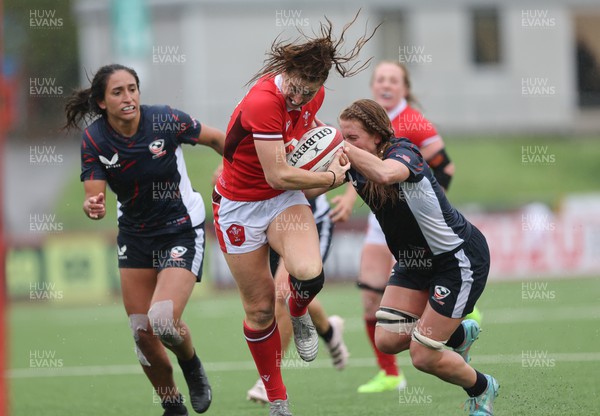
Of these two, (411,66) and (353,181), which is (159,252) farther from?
(411,66)

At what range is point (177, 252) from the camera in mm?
6562

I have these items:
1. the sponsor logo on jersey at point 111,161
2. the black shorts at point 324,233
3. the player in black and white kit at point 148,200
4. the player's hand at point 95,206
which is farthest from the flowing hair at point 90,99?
the black shorts at point 324,233

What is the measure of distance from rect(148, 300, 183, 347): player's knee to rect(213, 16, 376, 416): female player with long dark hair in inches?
19.0

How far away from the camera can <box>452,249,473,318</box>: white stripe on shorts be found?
5.81 meters

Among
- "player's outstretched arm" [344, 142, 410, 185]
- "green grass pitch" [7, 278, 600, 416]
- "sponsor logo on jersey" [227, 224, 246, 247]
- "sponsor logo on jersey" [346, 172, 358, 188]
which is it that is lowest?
"green grass pitch" [7, 278, 600, 416]

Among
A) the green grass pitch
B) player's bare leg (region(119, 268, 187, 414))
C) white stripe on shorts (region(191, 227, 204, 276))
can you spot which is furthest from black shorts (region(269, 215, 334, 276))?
player's bare leg (region(119, 268, 187, 414))

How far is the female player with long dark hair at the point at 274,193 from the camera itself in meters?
5.66

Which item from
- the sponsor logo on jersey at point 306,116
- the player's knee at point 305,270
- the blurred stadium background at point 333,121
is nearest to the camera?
the player's knee at point 305,270

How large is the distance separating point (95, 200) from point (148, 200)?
0.50m

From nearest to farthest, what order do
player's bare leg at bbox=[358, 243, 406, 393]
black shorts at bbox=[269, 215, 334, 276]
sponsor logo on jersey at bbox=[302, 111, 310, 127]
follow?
sponsor logo on jersey at bbox=[302, 111, 310, 127], player's bare leg at bbox=[358, 243, 406, 393], black shorts at bbox=[269, 215, 334, 276]

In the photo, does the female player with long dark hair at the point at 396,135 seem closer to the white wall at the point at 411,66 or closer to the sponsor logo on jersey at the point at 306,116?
the sponsor logo on jersey at the point at 306,116

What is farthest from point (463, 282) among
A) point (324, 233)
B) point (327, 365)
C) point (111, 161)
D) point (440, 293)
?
point (327, 365)

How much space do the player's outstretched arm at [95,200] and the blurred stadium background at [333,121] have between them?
2.51 metres

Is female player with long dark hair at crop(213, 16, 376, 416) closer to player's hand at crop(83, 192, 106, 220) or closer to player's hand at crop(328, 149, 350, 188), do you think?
player's hand at crop(328, 149, 350, 188)
